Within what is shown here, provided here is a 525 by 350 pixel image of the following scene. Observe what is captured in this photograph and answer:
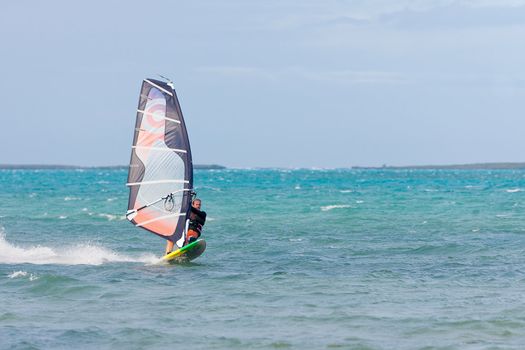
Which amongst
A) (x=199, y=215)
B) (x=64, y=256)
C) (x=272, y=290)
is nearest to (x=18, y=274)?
(x=64, y=256)

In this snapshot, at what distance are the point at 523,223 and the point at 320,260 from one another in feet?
45.9

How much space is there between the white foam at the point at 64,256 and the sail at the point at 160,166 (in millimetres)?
1199

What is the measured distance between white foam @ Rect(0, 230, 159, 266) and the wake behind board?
625mm

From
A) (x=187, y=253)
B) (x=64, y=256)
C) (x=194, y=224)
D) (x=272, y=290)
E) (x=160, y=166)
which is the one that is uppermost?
(x=160, y=166)

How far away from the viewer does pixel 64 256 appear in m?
21.9

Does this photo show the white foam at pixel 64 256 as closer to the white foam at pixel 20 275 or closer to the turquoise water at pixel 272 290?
the turquoise water at pixel 272 290

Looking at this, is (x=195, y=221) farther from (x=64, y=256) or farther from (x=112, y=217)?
(x=112, y=217)

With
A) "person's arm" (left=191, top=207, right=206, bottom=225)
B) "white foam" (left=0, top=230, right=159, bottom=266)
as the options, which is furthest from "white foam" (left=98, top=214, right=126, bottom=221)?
"person's arm" (left=191, top=207, right=206, bottom=225)

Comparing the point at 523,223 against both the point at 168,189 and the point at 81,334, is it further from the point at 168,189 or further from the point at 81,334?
the point at 81,334

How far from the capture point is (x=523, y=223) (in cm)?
3300

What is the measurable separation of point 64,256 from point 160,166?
3.67m

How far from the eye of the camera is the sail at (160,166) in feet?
64.7

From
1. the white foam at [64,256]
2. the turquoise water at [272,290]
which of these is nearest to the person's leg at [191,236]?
the turquoise water at [272,290]

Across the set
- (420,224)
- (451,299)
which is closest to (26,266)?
(451,299)
